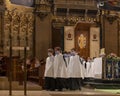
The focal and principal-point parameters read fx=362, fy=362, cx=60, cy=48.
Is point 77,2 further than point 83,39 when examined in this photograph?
Yes

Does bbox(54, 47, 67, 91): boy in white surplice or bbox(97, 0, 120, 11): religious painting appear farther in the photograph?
bbox(97, 0, 120, 11): religious painting

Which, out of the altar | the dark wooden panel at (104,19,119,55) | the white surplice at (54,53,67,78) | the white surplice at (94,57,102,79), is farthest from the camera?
the dark wooden panel at (104,19,119,55)

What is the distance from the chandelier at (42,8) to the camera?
66.3 ft

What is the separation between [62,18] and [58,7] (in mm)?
686

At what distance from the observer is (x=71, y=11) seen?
21.3 m

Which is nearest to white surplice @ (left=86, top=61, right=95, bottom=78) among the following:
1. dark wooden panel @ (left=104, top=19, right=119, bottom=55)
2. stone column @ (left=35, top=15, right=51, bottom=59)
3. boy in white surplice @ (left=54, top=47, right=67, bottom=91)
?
stone column @ (left=35, top=15, right=51, bottom=59)

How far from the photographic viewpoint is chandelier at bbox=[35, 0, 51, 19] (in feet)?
66.3

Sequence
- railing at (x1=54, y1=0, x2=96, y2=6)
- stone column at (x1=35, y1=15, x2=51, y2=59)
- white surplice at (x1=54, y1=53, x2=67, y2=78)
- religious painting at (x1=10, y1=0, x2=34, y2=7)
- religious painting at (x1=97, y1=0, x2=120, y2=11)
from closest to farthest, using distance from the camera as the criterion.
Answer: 1. white surplice at (x1=54, y1=53, x2=67, y2=78)
2. religious painting at (x1=10, y1=0, x2=34, y2=7)
3. stone column at (x1=35, y1=15, x2=51, y2=59)
4. religious painting at (x1=97, y1=0, x2=120, y2=11)
5. railing at (x1=54, y1=0, x2=96, y2=6)

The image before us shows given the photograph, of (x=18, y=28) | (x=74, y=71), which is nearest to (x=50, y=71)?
(x=74, y=71)

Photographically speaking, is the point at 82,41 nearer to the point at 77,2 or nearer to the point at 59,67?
the point at 77,2

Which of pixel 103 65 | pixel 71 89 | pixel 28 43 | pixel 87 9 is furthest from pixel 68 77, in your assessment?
pixel 87 9

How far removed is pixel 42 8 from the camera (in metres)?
20.3

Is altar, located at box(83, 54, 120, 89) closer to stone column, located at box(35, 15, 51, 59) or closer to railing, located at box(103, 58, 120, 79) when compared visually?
railing, located at box(103, 58, 120, 79)

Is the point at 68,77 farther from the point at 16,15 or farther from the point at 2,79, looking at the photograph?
the point at 16,15
